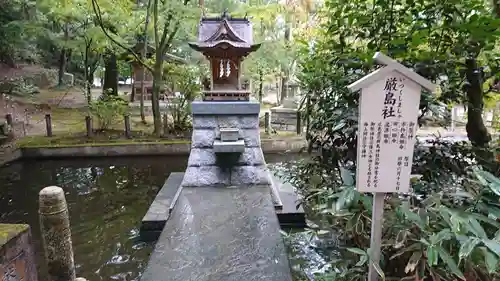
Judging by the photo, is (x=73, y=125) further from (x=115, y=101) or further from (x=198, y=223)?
(x=198, y=223)

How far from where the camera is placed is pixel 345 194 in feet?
7.32

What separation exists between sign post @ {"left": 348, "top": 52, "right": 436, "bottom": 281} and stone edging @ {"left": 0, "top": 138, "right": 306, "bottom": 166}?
22.1 feet

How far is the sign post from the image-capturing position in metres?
2.09

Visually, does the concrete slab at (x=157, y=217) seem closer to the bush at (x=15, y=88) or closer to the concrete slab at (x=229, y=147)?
the concrete slab at (x=229, y=147)

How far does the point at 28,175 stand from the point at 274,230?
711 centimetres

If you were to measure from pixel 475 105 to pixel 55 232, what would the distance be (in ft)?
12.3

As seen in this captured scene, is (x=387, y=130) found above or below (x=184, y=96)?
below

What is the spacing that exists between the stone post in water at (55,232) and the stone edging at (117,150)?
22.0 ft

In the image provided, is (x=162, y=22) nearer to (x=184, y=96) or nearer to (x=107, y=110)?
(x=184, y=96)

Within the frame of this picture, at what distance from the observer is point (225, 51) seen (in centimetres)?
636

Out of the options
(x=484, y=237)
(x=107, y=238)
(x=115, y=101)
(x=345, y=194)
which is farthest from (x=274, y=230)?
(x=115, y=101)

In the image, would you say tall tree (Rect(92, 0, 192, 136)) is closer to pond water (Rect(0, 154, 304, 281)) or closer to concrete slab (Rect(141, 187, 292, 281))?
pond water (Rect(0, 154, 304, 281))

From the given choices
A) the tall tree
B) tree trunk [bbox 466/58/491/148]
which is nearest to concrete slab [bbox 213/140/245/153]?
tree trunk [bbox 466/58/491/148]

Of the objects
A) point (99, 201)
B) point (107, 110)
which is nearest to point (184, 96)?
point (107, 110)
